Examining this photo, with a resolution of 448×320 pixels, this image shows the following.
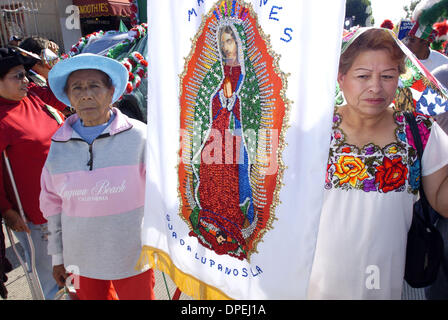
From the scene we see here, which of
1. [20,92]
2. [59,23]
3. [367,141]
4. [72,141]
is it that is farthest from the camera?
[59,23]

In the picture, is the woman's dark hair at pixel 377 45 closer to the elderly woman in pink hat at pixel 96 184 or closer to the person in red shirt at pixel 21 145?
the elderly woman in pink hat at pixel 96 184

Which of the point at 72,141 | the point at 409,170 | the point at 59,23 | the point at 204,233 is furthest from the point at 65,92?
the point at 59,23

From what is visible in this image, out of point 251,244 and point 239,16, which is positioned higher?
point 239,16

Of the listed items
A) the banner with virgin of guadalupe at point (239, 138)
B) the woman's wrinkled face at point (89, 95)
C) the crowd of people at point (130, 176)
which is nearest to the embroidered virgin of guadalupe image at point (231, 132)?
the banner with virgin of guadalupe at point (239, 138)

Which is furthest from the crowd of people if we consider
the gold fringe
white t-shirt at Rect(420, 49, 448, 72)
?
white t-shirt at Rect(420, 49, 448, 72)

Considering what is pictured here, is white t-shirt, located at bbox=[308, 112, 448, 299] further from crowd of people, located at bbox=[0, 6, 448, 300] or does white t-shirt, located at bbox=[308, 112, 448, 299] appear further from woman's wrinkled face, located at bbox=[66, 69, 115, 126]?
woman's wrinkled face, located at bbox=[66, 69, 115, 126]

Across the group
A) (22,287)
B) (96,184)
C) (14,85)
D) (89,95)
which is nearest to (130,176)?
(96,184)

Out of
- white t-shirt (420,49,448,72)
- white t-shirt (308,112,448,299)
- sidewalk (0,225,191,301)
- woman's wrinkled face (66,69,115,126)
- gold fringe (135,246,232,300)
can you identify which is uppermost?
white t-shirt (420,49,448,72)

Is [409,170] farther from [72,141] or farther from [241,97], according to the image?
[72,141]

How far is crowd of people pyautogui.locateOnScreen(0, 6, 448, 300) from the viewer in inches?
51.4

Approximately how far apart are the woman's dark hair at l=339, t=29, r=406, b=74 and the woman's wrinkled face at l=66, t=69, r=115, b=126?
49.8 inches

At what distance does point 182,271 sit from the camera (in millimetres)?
1368

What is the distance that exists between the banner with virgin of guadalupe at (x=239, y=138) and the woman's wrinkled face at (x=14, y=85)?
1502mm

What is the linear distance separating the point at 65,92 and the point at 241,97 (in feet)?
4.11
